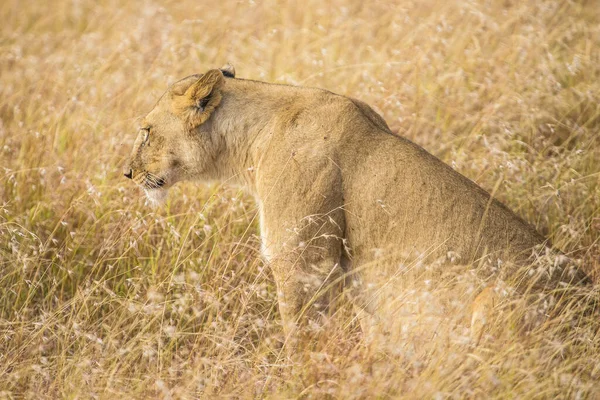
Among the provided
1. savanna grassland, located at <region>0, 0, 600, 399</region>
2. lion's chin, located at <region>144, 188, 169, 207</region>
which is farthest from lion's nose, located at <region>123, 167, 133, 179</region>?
savanna grassland, located at <region>0, 0, 600, 399</region>

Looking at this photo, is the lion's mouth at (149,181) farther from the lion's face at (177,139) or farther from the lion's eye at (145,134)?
the lion's eye at (145,134)

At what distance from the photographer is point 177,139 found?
4645mm

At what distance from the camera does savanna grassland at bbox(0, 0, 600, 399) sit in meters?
3.65

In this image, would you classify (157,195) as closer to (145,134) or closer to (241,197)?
(145,134)

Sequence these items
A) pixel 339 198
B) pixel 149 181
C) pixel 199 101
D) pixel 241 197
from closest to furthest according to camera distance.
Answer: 1. pixel 339 198
2. pixel 199 101
3. pixel 149 181
4. pixel 241 197

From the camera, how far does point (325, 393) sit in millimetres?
3525

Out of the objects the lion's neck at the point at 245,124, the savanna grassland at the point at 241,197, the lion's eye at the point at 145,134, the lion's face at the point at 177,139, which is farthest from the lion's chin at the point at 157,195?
the lion's neck at the point at 245,124

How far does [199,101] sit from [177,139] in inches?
10.6

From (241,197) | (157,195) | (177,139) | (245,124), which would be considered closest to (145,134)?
(177,139)

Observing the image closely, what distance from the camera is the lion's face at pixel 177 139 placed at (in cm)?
456

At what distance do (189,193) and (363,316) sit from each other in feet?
6.47

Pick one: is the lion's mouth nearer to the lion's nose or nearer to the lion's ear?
the lion's nose

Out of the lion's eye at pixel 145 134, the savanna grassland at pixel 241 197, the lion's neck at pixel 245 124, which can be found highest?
the lion's neck at pixel 245 124

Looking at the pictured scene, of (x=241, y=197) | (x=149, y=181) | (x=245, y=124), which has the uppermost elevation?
(x=245, y=124)
